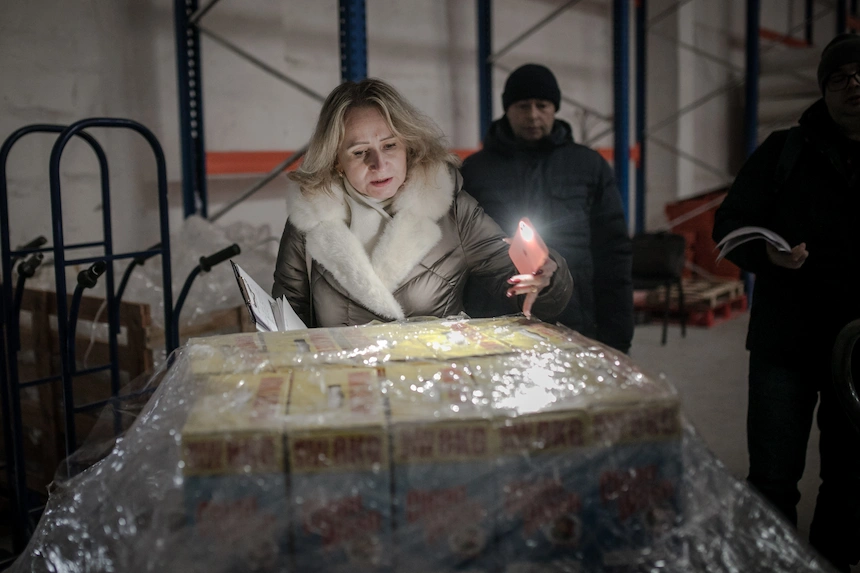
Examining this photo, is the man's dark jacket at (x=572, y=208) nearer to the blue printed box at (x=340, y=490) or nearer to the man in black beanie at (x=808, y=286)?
the man in black beanie at (x=808, y=286)

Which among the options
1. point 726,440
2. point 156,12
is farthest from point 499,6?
point 726,440

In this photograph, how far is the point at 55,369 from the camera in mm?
3027

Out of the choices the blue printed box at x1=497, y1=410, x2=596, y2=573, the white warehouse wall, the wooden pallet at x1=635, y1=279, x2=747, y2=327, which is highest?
the white warehouse wall

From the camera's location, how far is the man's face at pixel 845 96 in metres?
2.01

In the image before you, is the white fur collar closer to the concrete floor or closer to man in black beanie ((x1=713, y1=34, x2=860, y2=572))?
man in black beanie ((x1=713, y1=34, x2=860, y2=572))

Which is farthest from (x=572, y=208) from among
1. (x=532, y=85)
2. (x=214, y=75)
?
(x=214, y=75)

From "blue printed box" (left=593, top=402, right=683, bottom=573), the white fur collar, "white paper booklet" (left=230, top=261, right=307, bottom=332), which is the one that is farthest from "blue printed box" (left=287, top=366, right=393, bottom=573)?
the white fur collar

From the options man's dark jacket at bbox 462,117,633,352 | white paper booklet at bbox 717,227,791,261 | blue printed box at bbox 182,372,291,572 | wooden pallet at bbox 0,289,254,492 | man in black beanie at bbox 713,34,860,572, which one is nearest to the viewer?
blue printed box at bbox 182,372,291,572

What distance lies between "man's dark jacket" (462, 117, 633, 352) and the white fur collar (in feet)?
2.71

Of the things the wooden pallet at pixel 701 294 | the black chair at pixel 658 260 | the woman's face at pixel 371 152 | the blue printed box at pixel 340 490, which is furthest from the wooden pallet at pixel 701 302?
the blue printed box at pixel 340 490

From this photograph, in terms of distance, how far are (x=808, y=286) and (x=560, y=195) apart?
2.77ft

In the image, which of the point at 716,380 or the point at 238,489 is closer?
the point at 238,489

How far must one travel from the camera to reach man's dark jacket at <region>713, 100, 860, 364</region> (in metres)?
2.05

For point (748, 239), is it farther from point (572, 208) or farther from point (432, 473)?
point (432, 473)
